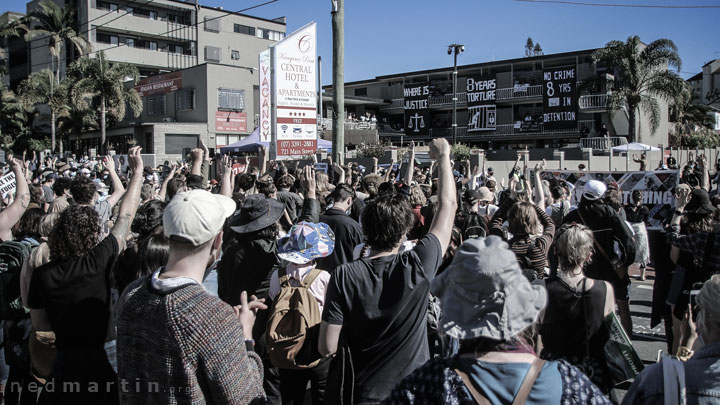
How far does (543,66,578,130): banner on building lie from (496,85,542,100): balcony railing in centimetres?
127

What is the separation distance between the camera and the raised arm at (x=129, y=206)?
3.45 m

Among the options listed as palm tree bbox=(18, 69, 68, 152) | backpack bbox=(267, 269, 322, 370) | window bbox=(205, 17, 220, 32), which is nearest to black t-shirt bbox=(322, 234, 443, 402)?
backpack bbox=(267, 269, 322, 370)

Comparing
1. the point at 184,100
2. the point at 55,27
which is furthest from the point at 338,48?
the point at 55,27

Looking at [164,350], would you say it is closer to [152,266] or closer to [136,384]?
[136,384]

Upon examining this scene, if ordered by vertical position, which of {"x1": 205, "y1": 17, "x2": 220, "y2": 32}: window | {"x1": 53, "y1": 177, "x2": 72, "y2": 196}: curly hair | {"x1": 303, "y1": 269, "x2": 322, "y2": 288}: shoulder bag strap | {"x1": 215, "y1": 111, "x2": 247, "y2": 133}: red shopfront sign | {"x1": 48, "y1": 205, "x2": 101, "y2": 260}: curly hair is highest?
{"x1": 205, "y1": 17, "x2": 220, "y2": 32}: window

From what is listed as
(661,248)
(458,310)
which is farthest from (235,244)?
(661,248)

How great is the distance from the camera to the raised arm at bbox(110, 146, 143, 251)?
3.45 meters

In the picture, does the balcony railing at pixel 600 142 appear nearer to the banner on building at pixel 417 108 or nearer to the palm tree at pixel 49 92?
the banner on building at pixel 417 108

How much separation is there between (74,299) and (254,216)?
1587 millimetres

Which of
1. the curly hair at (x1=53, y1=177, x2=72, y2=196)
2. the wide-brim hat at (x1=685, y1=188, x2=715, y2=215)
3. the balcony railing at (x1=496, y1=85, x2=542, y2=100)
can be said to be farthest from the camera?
the balcony railing at (x1=496, y1=85, x2=542, y2=100)

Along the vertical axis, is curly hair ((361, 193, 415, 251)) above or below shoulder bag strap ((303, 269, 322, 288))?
above

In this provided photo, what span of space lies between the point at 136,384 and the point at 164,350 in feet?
0.82

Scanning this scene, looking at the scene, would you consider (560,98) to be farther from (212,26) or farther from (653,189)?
(212,26)

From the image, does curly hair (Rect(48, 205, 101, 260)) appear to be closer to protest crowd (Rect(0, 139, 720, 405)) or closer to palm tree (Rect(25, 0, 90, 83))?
protest crowd (Rect(0, 139, 720, 405))
